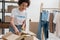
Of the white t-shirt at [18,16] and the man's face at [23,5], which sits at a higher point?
the man's face at [23,5]

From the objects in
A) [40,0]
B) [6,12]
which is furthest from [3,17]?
[40,0]

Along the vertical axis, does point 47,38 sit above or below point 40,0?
below

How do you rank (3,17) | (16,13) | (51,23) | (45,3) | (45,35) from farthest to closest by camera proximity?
(45,3) < (3,17) < (45,35) < (51,23) < (16,13)

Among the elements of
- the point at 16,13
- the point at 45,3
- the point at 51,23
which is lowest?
the point at 51,23

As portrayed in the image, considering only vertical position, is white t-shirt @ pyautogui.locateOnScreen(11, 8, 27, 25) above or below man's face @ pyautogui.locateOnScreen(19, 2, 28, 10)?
below

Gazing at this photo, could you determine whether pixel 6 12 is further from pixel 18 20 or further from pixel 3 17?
pixel 18 20

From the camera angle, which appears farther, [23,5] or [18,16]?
[18,16]

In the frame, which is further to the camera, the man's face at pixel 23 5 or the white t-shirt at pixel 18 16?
the white t-shirt at pixel 18 16

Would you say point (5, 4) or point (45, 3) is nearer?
point (5, 4)

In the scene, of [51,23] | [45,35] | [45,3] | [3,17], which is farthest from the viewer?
[45,3]

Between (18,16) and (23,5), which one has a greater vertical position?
(23,5)

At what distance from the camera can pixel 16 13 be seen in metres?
2.60

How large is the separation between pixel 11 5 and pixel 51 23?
1.70m

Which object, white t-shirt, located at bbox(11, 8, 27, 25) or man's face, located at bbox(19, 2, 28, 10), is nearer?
man's face, located at bbox(19, 2, 28, 10)
